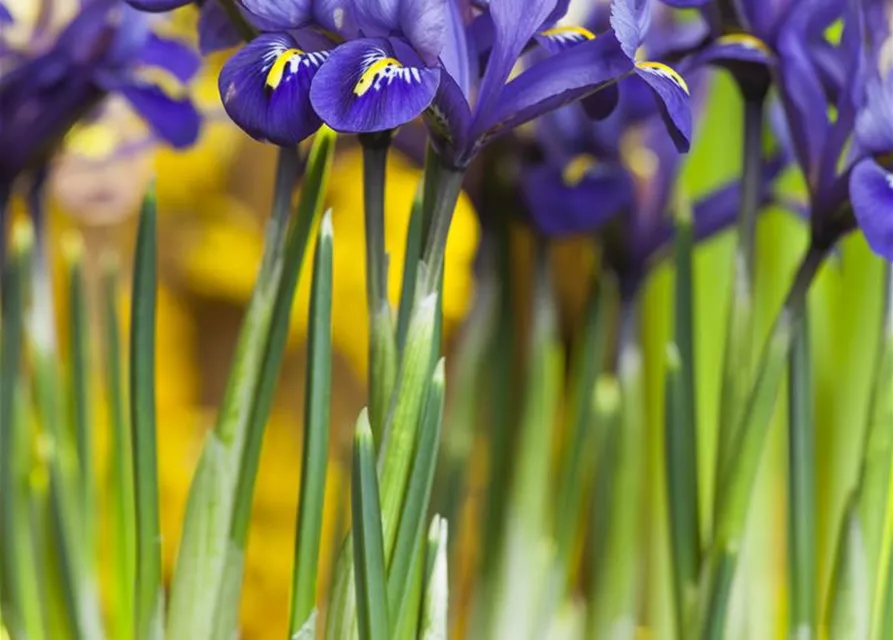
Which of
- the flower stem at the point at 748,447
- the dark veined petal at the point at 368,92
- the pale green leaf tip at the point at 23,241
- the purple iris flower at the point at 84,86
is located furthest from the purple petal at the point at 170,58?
the flower stem at the point at 748,447

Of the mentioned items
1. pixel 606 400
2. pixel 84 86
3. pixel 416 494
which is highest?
pixel 84 86

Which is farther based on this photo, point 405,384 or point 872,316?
point 872,316

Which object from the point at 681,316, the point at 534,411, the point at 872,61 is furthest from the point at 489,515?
the point at 872,61

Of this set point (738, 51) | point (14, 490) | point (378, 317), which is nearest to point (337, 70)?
point (378, 317)

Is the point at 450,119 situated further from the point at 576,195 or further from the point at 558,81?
the point at 576,195

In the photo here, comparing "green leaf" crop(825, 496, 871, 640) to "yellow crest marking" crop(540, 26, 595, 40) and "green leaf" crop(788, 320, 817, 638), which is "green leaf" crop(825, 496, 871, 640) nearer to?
"green leaf" crop(788, 320, 817, 638)

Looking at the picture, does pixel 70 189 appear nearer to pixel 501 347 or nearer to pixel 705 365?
pixel 501 347

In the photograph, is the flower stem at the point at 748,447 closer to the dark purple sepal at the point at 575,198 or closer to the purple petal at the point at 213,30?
the dark purple sepal at the point at 575,198
